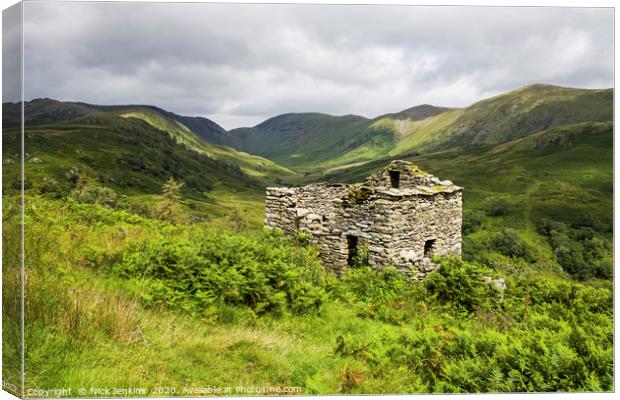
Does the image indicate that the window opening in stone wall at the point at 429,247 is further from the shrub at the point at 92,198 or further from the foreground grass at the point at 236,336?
the shrub at the point at 92,198

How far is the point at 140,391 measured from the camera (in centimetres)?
449

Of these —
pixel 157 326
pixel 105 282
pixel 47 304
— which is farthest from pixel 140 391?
pixel 105 282

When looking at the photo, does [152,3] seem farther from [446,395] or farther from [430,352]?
[446,395]

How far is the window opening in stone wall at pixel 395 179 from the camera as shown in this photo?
13.7m

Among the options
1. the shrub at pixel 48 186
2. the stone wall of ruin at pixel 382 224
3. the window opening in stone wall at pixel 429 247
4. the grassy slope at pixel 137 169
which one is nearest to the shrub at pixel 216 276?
the shrub at pixel 48 186

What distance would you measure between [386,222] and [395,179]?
3.50m

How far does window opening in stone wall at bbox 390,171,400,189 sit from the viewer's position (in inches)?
539

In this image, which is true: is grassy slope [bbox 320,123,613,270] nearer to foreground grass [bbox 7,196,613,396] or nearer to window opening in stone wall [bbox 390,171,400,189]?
window opening in stone wall [bbox 390,171,400,189]

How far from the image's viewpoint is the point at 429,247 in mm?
11961

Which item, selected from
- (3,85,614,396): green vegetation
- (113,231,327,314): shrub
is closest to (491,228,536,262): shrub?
(3,85,614,396): green vegetation

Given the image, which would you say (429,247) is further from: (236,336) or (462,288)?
(236,336)

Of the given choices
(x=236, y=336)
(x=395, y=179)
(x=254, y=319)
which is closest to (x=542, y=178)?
(x=395, y=179)

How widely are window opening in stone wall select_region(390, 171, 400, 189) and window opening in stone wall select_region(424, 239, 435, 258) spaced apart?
2447 mm

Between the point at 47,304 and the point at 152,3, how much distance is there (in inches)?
169
